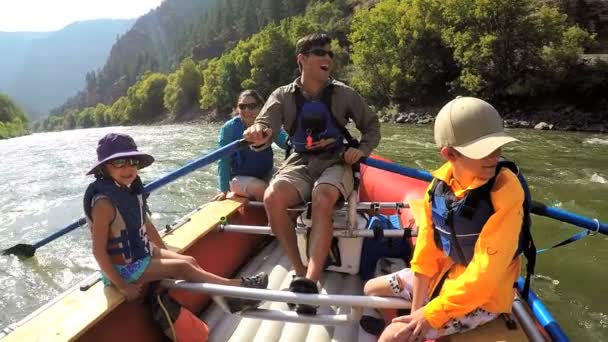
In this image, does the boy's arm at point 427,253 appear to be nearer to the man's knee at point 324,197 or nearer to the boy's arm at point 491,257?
the boy's arm at point 491,257

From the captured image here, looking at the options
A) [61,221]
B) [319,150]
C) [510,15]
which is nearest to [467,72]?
[510,15]

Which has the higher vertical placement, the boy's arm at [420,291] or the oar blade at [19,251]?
the boy's arm at [420,291]

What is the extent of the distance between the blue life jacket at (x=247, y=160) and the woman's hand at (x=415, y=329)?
101 inches

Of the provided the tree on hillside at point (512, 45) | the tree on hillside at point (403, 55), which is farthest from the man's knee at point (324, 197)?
the tree on hillside at point (403, 55)

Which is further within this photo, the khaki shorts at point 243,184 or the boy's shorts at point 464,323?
the khaki shorts at point 243,184

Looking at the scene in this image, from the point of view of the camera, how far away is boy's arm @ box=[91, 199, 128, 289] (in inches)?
79.1

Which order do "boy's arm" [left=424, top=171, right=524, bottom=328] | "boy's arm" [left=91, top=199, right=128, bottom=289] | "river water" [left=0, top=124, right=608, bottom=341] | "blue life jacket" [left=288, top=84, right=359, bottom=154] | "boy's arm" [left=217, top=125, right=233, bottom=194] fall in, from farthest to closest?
"river water" [left=0, top=124, right=608, bottom=341] → "boy's arm" [left=217, top=125, right=233, bottom=194] → "blue life jacket" [left=288, top=84, right=359, bottom=154] → "boy's arm" [left=91, top=199, right=128, bottom=289] → "boy's arm" [left=424, top=171, right=524, bottom=328]

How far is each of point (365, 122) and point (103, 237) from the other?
5.70 feet

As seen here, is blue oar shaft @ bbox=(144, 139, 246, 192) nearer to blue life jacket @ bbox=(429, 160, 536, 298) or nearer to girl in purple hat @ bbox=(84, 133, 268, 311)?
girl in purple hat @ bbox=(84, 133, 268, 311)

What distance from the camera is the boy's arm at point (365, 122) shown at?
301cm

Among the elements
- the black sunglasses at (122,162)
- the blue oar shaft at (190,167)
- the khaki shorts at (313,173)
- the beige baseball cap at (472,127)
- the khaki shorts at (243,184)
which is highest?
the beige baseball cap at (472,127)

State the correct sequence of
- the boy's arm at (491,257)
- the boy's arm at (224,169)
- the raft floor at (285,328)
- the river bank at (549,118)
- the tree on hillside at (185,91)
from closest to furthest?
the boy's arm at (491,257)
the raft floor at (285,328)
the boy's arm at (224,169)
the river bank at (549,118)
the tree on hillside at (185,91)

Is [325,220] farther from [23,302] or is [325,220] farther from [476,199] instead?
[23,302]

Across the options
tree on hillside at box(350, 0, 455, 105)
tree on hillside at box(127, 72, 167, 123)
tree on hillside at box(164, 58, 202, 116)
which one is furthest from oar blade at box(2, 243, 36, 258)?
tree on hillside at box(127, 72, 167, 123)
